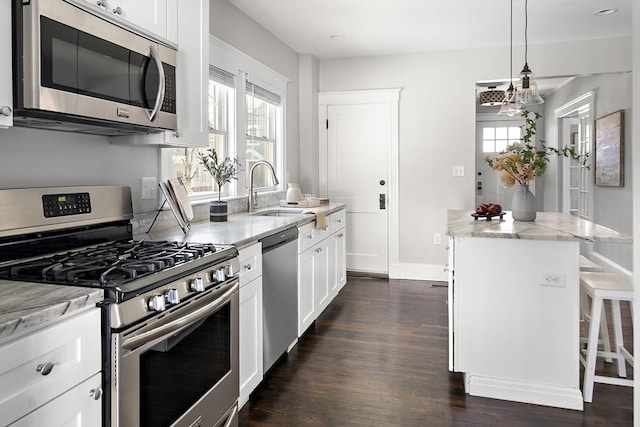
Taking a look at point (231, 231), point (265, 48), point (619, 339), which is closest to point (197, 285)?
point (231, 231)

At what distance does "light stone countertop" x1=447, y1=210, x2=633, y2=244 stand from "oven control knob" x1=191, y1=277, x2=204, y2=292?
1.43m

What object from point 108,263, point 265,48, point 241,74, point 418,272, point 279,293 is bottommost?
point 418,272

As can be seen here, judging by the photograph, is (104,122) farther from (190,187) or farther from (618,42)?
(618,42)

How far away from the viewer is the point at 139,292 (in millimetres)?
1312

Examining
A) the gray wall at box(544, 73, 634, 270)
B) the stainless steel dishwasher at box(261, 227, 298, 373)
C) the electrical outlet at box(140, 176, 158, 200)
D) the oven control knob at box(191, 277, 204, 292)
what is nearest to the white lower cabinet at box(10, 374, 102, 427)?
the oven control knob at box(191, 277, 204, 292)

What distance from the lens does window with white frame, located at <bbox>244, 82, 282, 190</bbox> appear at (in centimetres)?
395

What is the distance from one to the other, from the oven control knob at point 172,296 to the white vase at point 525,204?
235cm

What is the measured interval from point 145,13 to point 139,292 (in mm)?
1238

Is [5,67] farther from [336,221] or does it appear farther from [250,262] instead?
[336,221]

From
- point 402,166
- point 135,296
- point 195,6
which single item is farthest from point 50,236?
point 402,166

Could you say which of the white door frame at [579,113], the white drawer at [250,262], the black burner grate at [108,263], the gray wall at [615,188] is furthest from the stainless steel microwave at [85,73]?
the white door frame at [579,113]

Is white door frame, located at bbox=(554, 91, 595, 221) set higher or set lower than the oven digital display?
higher

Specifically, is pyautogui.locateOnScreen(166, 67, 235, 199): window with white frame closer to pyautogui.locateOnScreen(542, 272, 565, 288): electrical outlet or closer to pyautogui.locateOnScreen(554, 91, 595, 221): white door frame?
pyautogui.locateOnScreen(542, 272, 565, 288): electrical outlet

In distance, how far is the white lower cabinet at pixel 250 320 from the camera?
2.15 m
